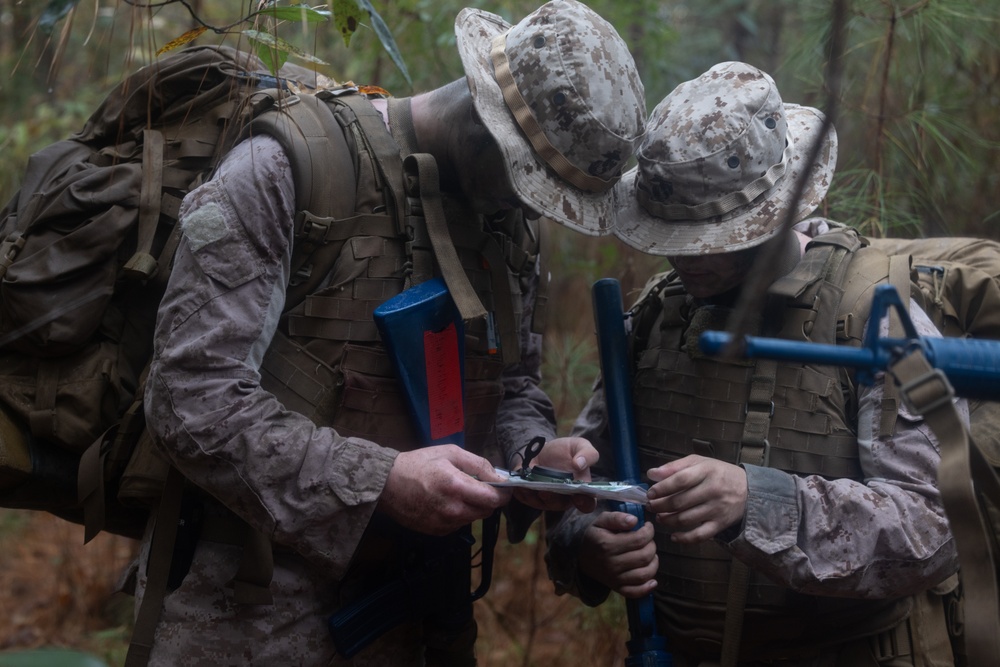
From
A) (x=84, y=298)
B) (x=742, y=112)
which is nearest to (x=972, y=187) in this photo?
(x=742, y=112)

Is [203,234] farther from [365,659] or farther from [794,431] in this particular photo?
[794,431]

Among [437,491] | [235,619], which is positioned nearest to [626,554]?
[437,491]

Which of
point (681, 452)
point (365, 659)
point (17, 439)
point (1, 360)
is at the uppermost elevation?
point (1, 360)

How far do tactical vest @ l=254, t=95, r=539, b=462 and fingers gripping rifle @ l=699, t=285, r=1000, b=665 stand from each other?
1142 mm

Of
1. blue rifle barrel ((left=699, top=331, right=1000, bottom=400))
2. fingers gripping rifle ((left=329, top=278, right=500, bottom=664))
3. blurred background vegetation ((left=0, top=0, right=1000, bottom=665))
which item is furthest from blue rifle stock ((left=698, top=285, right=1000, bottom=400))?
blurred background vegetation ((left=0, top=0, right=1000, bottom=665))

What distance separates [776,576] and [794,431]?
392 millimetres

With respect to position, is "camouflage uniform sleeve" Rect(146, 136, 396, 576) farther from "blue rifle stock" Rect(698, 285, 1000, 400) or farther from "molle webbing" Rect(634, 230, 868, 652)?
"blue rifle stock" Rect(698, 285, 1000, 400)

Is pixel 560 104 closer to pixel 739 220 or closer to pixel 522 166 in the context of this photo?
pixel 522 166

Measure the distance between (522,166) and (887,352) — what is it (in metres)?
1.14

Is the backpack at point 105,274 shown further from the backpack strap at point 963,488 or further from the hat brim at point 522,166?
the backpack strap at point 963,488

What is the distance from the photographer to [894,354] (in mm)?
1390

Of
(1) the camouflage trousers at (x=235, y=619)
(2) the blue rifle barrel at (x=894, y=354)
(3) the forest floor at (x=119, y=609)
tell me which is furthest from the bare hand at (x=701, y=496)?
(3) the forest floor at (x=119, y=609)

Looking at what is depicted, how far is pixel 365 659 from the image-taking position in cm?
254

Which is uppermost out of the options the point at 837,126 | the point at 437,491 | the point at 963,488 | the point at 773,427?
the point at 963,488
